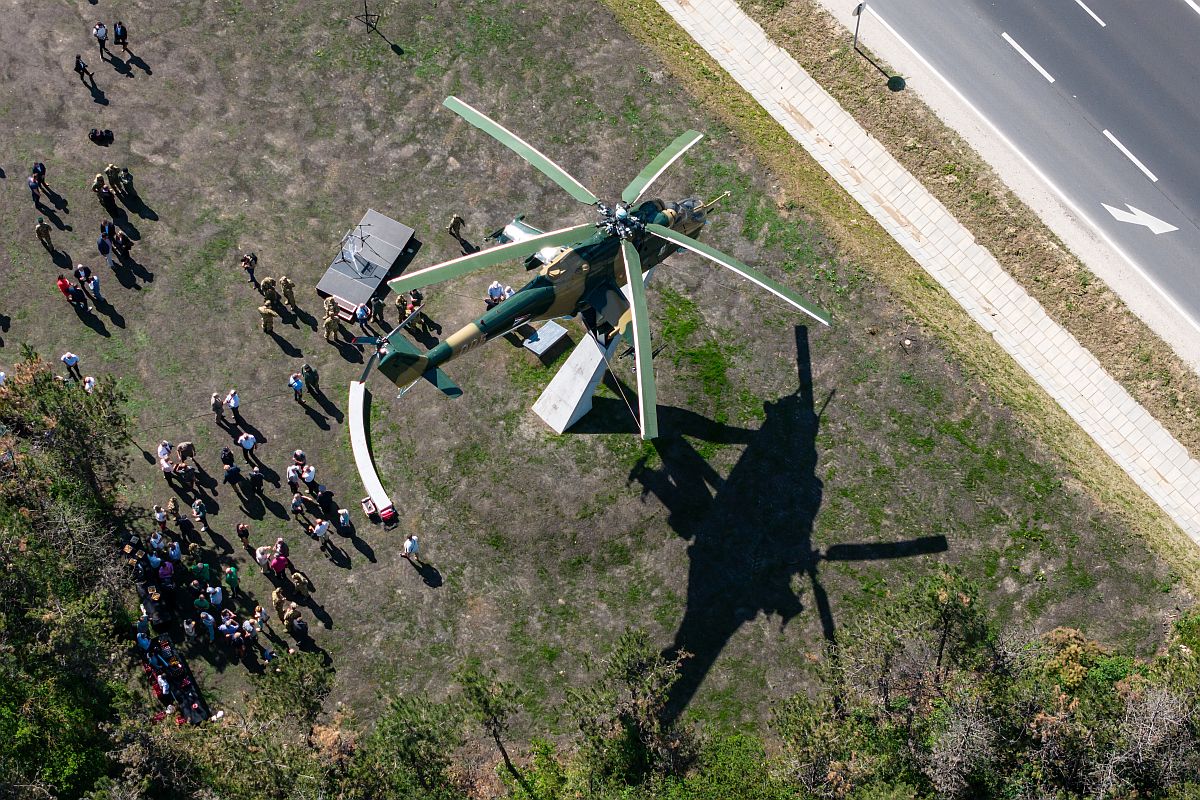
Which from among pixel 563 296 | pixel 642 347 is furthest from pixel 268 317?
pixel 642 347

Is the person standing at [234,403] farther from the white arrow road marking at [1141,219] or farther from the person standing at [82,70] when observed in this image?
the white arrow road marking at [1141,219]

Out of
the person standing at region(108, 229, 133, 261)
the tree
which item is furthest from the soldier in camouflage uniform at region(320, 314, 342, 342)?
the tree

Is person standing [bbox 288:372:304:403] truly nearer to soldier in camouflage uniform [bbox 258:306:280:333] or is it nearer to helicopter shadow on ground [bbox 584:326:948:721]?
soldier in camouflage uniform [bbox 258:306:280:333]

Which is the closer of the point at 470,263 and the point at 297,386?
the point at 470,263

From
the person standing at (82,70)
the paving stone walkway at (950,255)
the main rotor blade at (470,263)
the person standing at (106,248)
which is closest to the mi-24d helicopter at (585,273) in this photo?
the main rotor blade at (470,263)

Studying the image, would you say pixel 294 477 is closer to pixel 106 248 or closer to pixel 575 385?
pixel 575 385

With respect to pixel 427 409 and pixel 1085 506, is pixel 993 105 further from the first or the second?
pixel 427 409

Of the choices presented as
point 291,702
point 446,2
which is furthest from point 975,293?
point 291,702
